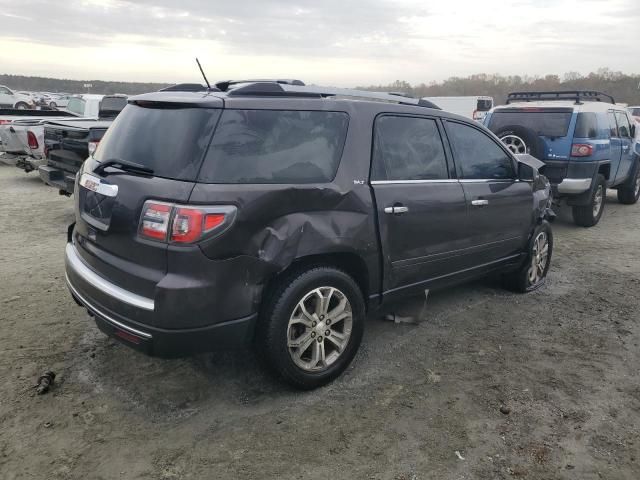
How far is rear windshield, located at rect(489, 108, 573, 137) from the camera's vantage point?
25.0 ft

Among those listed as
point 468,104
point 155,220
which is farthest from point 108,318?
point 468,104

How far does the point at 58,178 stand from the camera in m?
7.04

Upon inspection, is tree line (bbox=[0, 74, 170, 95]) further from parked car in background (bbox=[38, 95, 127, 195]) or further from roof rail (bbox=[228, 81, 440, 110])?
roof rail (bbox=[228, 81, 440, 110])

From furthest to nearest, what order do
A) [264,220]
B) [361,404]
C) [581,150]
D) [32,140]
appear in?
[32,140] < [581,150] < [361,404] < [264,220]

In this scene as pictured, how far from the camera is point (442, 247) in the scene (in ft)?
12.9

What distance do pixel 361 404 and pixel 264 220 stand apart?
1.27 m

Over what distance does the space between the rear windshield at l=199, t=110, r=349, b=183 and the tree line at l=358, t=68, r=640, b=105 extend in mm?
42471

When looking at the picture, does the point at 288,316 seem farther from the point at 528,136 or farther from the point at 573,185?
the point at 573,185

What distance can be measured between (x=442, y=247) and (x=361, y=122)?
1168 mm

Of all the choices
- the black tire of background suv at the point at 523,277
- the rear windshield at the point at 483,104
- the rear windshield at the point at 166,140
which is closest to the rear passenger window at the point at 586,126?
the black tire of background suv at the point at 523,277

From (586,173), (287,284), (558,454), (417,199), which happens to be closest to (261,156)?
(287,284)

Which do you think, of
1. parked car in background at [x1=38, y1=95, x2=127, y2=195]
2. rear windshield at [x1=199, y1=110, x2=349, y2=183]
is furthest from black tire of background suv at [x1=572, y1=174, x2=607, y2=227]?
parked car in background at [x1=38, y1=95, x2=127, y2=195]

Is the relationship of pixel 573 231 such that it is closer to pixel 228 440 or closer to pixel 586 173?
pixel 586 173

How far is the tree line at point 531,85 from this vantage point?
48.5 metres
